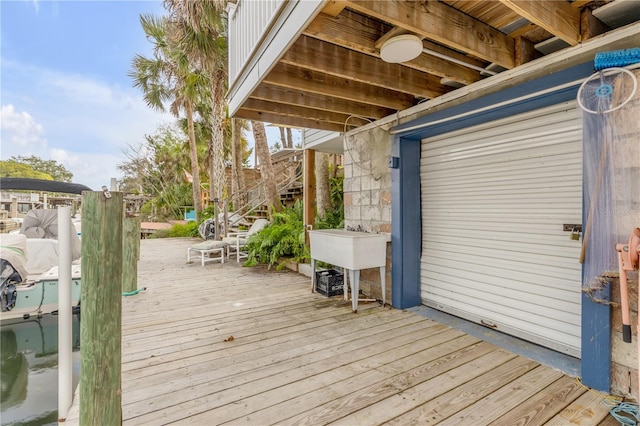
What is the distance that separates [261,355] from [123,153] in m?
18.4

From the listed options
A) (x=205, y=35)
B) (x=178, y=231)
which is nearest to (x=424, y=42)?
(x=205, y=35)

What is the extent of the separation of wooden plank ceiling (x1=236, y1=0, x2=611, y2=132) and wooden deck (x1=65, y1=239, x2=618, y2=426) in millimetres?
2266

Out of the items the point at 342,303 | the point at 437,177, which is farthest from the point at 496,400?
the point at 437,177

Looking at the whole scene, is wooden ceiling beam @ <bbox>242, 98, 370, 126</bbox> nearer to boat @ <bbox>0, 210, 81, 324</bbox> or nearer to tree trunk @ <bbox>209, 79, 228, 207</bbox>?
boat @ <bbox>0, 210, 81, 324</bbox>

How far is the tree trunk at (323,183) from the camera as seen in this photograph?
249 inches

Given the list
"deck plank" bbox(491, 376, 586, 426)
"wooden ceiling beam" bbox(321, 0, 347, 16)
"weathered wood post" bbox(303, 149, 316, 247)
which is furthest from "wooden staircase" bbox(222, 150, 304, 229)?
"deck plank" bbox(491, 376, 586, 426)

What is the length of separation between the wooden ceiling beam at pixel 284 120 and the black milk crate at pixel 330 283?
80.8 inches

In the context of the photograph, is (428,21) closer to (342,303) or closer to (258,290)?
(342,303)

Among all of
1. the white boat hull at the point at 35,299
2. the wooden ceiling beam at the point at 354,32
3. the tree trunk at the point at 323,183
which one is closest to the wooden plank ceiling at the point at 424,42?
the wooden ceiling beam at the point at 354,32

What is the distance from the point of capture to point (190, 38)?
7.73 m

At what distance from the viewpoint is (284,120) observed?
3.78m

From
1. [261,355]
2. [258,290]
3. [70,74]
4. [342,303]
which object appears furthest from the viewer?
[70,74]

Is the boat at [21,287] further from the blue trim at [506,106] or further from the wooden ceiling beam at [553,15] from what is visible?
the wooden ceiling beam at [553,15]

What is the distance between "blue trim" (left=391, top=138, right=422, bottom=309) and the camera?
11.5 feet
